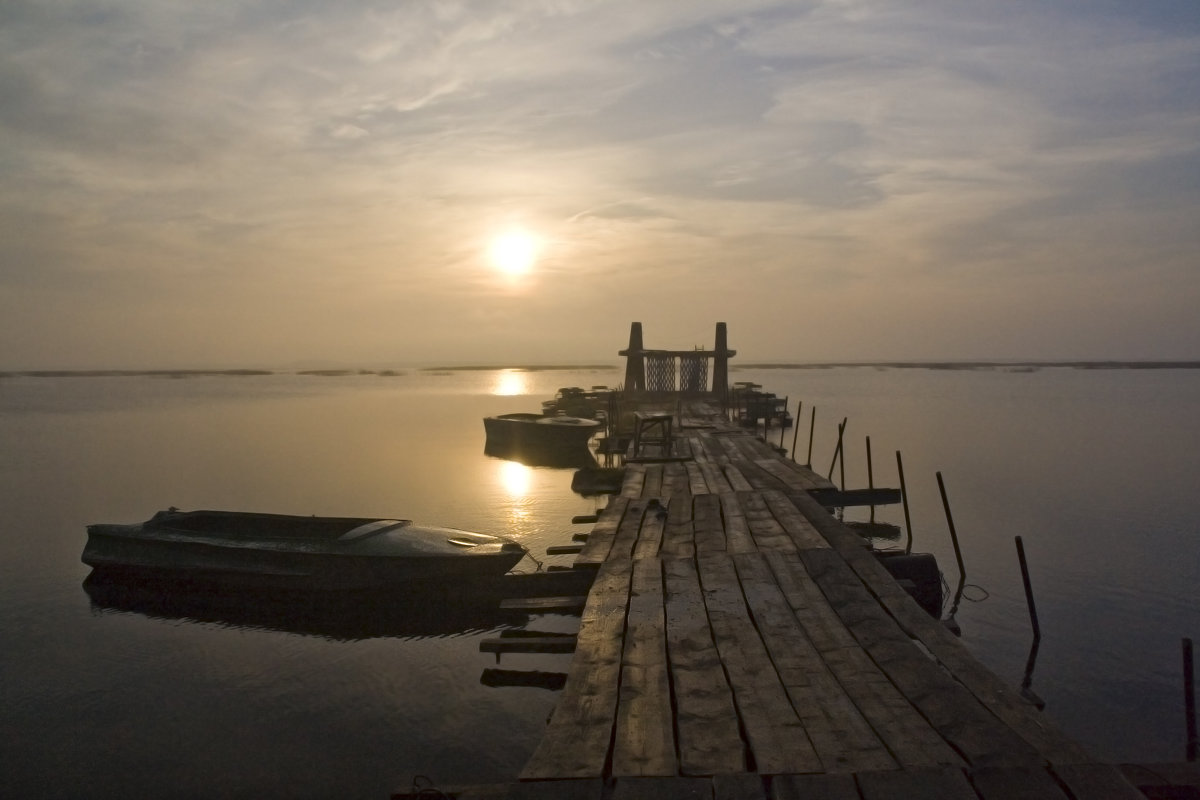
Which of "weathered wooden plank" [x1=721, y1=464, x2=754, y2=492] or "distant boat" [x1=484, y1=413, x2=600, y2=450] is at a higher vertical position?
"weathered wooden plank" [x1=721, y1=464, x2=754, y2=492]

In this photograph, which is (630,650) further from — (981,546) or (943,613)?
(981,546)

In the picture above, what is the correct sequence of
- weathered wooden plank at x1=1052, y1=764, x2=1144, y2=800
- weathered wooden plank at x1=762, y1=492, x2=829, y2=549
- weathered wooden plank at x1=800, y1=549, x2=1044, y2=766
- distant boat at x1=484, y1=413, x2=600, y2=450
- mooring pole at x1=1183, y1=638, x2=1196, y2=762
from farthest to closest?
distant boat at x1=484, y1=413, x2=600, y2=450, weathered wooden plank at x1=762, y1=492, x2=829, y2=549, mooring pole at x1=1183, y1=638, x2=1196, y2=762, weathered wooden plank at x1=800, y1=549, x2=1044, y2=766, weathered wooden plank at x1=1052, y1=764, x2=1144, y2=800

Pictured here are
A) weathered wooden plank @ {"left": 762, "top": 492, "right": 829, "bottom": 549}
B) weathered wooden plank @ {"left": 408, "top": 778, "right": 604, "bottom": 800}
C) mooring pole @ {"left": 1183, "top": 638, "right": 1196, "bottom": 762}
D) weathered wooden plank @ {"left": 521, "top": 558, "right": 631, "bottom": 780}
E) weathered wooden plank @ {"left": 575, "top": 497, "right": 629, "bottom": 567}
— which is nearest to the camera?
weathered wooden plank @ {"left": 408, "top": 778, "right": 604, "bottom": 800}

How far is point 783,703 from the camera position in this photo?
19.0 ft

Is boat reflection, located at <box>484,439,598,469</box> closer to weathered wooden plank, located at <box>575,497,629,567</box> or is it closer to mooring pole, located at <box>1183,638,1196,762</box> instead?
weathered wooden plank, located at <box>575,497,629,567</box>

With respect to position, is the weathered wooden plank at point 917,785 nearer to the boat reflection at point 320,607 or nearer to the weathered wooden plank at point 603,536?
the weathered wooden plank at point 603,536

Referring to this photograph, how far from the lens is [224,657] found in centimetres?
1404

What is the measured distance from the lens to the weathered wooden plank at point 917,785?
4547mm

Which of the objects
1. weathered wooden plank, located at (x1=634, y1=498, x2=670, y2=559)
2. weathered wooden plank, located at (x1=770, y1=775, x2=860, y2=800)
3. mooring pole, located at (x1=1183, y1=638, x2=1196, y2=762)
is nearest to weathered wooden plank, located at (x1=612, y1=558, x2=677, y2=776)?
weathered wooden plank, located at (x1=770, y1=775, x2=860, y2=800)

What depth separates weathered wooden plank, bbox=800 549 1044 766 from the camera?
505cm

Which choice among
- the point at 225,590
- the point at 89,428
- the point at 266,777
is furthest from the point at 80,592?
the point at 89,428

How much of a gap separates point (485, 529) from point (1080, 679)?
1578 cm

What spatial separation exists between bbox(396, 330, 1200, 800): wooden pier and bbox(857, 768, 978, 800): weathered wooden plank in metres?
0.01

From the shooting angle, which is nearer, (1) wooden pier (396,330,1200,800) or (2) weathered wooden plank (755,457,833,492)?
(1) wooden pier (396,330,1200,800)
